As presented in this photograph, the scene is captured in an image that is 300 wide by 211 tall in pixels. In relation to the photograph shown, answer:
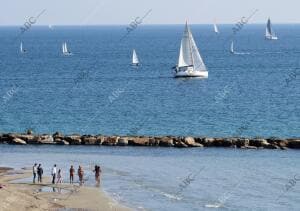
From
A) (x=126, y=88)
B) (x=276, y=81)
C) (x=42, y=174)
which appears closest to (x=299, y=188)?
(x=42, y=174)

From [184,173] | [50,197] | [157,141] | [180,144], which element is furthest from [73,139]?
[50,197]

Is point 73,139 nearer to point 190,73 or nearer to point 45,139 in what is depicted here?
point 45,139

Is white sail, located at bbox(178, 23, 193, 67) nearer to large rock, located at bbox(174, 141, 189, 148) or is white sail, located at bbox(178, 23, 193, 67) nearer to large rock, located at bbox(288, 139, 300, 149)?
large rock, located at bbox(174, 141, 189, 148)

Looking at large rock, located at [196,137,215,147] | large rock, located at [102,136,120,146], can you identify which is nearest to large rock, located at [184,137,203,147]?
large rock, located at [196,137,215,147]

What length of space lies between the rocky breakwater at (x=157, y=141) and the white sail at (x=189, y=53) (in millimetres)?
61861

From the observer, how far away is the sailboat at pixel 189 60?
421 feet

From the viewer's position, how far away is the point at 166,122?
8369 cm

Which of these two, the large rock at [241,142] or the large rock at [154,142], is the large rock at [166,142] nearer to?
the large rock at [154,142]

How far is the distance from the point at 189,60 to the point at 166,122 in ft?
158

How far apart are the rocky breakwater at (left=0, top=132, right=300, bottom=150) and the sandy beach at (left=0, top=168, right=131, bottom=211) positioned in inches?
661

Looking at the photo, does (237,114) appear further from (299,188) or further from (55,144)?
(299,188)

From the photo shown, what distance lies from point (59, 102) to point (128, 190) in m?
56.1

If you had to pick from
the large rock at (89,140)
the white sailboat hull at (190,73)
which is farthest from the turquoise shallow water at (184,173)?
the white sailboat hull at (190,73)

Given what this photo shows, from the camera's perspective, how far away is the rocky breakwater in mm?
64125
